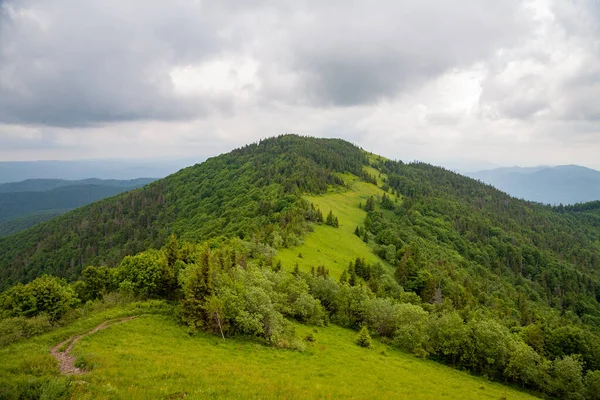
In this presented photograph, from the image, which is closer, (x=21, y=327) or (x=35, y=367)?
(x=35, y=367)

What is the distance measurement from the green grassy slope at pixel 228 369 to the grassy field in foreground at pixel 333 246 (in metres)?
34.7

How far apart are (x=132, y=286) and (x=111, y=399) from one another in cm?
3001

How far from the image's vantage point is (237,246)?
2936 inches

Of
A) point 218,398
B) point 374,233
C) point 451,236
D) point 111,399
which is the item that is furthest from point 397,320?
point 451,236

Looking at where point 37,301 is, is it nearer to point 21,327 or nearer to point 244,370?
point 21,327

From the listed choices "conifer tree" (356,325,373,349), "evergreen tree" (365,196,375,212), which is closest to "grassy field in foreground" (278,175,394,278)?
"evergreen tree" (365,196,375,212)

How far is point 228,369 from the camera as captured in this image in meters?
29.0

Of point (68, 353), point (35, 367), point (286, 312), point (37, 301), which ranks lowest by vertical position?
point (286, 312)

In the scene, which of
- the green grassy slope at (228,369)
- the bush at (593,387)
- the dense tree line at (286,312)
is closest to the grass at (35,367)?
the green grassy slope at (228,369)

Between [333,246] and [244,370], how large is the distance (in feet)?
271

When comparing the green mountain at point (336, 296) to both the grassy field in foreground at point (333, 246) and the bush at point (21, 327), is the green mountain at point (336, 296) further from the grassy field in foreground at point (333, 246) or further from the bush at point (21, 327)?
the grassy field in foreground at point (333, 246)

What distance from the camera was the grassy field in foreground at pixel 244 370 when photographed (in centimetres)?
2312

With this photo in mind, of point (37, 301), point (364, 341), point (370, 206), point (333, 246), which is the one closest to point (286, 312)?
point (364, 341)

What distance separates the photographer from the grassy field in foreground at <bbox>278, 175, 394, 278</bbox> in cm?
8629
